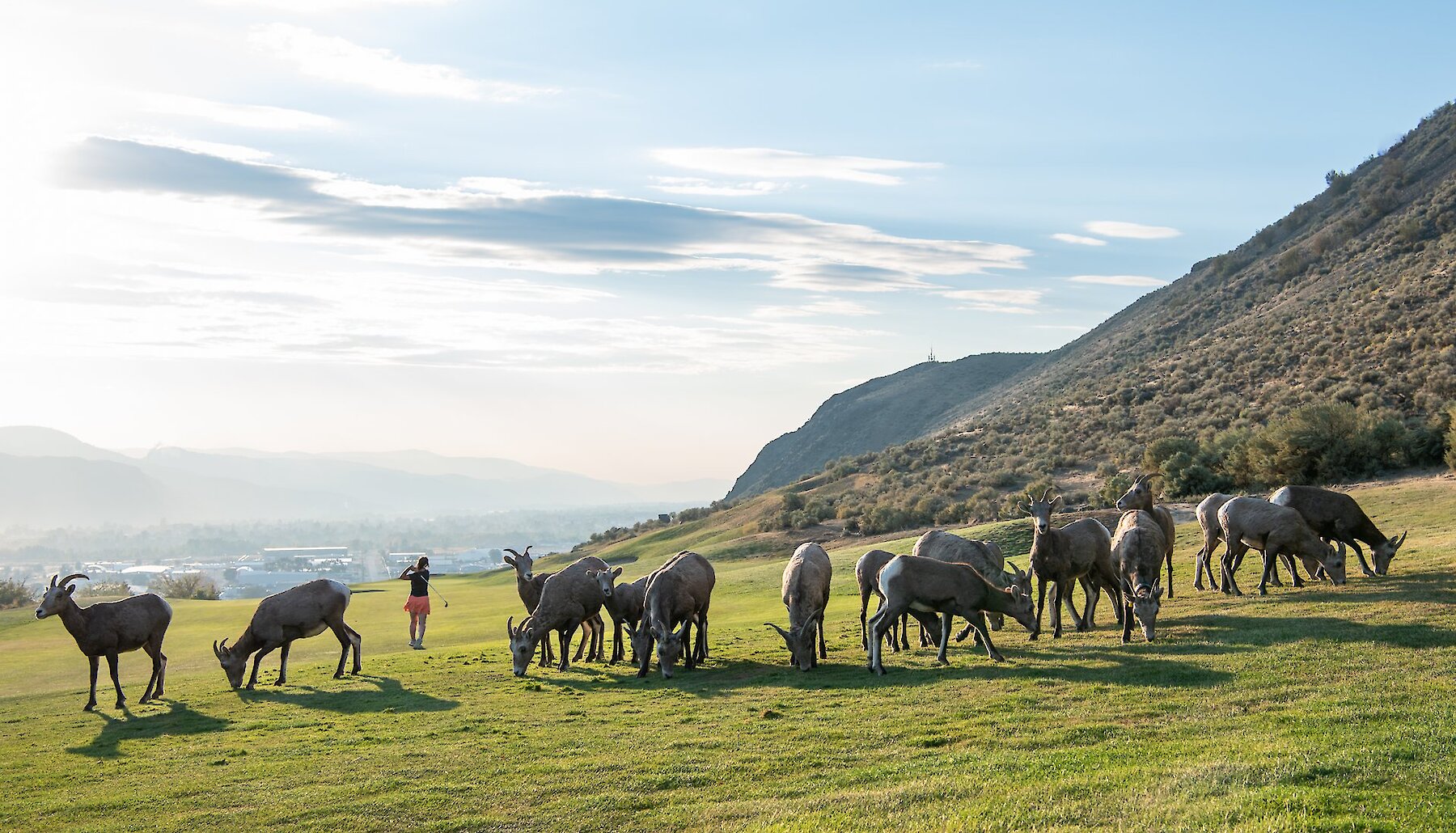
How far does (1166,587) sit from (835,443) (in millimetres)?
116706

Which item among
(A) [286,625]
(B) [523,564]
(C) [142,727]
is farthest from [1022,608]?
(C) [142,727]

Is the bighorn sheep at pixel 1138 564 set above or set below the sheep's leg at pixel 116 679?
above

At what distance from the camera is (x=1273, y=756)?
9.87 metres

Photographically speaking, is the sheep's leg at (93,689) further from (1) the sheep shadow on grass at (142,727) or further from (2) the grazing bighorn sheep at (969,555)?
(2) the grazing bighorn sheep at (969,555)

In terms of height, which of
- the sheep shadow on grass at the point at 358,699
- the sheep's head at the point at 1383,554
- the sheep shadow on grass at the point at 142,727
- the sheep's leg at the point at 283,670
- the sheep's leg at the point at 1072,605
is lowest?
the sheep shadow on grass at the point at 142,727

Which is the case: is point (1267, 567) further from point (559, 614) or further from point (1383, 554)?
point (559, 614)

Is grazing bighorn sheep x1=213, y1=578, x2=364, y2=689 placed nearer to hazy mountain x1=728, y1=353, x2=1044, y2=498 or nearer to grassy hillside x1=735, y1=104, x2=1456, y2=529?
grassy hillside x1=735, y1=104, x2=1456, y2=529

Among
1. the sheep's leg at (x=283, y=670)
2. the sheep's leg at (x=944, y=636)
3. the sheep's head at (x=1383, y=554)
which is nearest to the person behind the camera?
the sheep's leg at (x=944, y=636)

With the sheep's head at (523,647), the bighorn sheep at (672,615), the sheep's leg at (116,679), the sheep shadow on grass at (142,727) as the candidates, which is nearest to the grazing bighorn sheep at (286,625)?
the sheep's leg at (116,679)

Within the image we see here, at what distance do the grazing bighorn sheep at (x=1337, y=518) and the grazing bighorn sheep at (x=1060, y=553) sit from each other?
506 cm

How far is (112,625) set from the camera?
19.7 m

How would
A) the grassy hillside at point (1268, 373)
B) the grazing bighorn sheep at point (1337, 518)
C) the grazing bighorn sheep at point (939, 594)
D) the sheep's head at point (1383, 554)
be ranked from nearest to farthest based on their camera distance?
the grazing bighorn sheep at point (939, 594)
the sheep's head at point (1383, 554)
the grazing bighorn sheep at point (1337, 518)
the grassy hillside at point (1268, 373)

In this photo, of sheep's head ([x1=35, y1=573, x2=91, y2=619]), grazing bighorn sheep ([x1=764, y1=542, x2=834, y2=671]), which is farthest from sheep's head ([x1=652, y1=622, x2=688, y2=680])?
sheep's head ([x1=35, y1=573, x2=91, y2=619])

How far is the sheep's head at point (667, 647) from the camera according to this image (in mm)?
18648
